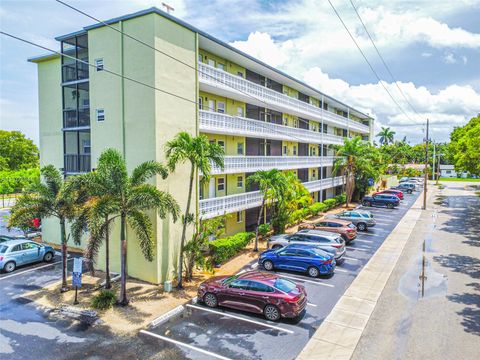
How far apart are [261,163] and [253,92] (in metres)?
5.24

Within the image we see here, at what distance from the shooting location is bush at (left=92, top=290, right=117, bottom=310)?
1384 centimetres

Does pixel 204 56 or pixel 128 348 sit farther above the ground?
pixel 204 56

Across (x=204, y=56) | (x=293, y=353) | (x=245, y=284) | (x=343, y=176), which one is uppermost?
(x=204, y=56)

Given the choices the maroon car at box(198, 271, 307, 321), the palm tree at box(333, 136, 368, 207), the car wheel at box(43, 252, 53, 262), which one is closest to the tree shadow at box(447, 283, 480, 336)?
the maroon car at box(198, 271, 307, 321)

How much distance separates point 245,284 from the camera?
13.8 m

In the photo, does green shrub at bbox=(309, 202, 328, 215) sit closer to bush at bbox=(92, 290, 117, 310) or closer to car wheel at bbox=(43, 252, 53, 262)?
car wheel at bbox=(43, 252, 53, 262)

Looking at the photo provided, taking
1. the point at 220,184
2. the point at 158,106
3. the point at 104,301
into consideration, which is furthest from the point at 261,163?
the point at 104,301

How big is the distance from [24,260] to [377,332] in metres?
18.4

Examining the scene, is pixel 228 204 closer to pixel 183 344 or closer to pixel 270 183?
pixel 270 183

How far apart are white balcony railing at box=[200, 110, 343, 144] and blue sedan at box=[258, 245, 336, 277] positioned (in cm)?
808

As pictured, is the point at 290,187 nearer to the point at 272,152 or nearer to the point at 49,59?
the point at 272,152

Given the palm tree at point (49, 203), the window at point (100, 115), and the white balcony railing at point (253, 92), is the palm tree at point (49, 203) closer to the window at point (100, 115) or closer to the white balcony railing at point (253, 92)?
the window at point (100, 115)

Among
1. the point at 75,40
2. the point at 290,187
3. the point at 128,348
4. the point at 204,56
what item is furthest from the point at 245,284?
the point at 75,40

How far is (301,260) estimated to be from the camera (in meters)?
18.1
